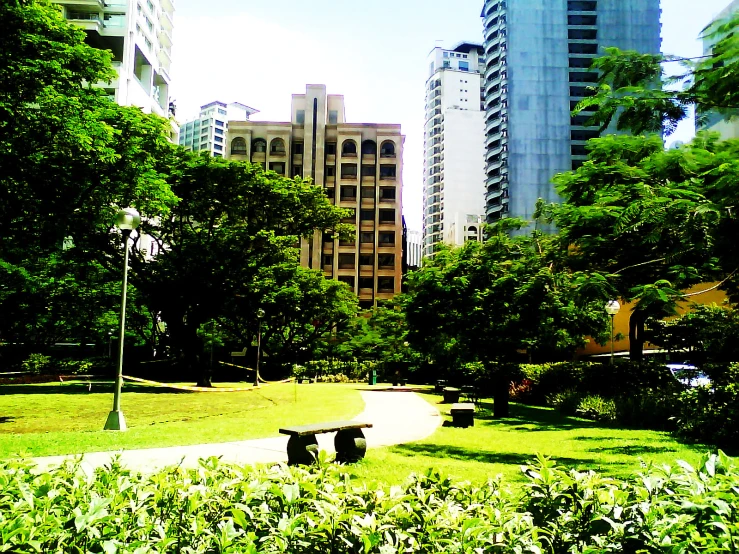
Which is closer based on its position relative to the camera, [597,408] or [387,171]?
[597,408]

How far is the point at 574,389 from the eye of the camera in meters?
22.0

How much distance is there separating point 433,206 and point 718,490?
13053 cm

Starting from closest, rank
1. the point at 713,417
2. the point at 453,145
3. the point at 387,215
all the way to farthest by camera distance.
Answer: the point at 713,417
the point at 387,215
the point at 453,145

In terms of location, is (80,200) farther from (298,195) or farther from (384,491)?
(384,491)

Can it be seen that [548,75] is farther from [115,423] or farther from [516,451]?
[115,423]

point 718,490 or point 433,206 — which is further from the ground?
point 433,206

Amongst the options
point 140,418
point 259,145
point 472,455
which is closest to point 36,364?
point 140,418

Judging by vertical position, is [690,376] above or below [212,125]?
below

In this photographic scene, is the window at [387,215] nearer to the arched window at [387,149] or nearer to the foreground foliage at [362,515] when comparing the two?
the arched window at [387,149]

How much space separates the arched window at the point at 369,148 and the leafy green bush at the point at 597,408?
222 feet

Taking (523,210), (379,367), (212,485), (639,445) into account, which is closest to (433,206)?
(523,210)

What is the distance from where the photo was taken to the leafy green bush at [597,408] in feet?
56.5

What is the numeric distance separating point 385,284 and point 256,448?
232 ft

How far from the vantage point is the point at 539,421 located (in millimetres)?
17312
